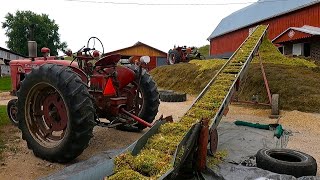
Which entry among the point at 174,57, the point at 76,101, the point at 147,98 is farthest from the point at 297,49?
the point at 76,101

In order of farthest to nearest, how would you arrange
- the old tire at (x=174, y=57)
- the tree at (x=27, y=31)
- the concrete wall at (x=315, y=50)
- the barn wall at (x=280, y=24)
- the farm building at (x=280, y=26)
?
the tree at (x=27, y=31)
the old tire at (x=174, y=57)
the barn wall at (x=280, y=24)
the farm building at (x=280, y=26)
the concrete wall at (x=315, y=50)

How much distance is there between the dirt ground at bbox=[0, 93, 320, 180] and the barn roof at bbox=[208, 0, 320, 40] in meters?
16.2

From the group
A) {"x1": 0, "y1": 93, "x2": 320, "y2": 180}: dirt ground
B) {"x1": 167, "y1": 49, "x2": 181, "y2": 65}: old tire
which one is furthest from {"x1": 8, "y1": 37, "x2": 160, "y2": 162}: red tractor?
{"x1": 167, "y1": 49, "x2": 181, "y2": 65}: old tire

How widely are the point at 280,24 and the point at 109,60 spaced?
2348cm

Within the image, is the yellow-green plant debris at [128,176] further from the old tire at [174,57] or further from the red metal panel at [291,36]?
the old tire at [174,57]

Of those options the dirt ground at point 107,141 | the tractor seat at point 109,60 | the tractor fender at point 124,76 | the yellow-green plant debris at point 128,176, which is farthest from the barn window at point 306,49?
the yellow-green plant debris at point 128,176

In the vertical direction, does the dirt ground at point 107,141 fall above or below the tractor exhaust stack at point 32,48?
below

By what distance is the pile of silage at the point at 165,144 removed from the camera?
330cm

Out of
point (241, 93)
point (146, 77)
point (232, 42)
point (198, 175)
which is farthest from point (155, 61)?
point (198, 175)

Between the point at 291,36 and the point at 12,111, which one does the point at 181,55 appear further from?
the point at 12,111

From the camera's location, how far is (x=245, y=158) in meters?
4.81

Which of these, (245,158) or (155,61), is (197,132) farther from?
(155,61)

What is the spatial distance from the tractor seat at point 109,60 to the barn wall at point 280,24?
66.0 ft

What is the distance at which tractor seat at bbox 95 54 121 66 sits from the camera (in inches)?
206
